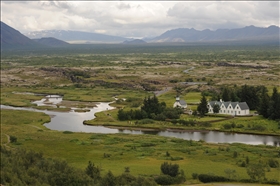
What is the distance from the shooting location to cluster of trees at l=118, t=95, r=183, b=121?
82250 mm

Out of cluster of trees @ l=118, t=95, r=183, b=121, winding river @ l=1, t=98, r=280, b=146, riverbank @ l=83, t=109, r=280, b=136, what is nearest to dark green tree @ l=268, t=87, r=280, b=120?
riverbank @ l=83, t=109, r=280, b=136

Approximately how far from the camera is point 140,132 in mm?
74250

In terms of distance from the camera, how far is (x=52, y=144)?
208 ft

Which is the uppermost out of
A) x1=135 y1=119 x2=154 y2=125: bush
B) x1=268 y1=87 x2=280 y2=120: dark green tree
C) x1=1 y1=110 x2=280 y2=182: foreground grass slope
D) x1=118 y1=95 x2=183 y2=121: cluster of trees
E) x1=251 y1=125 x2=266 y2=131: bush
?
x1=268 y1=87 x2=280 y2=120: dark green tree

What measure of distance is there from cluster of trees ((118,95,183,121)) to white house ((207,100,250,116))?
707 cm

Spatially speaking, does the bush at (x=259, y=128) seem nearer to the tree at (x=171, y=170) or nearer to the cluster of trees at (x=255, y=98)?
the cluster of trees at (x=255, y=98)

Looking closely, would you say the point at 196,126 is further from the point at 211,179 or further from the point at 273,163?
the point at 211,179

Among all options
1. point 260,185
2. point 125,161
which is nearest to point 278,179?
point 260,185

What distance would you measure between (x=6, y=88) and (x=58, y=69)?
152ft

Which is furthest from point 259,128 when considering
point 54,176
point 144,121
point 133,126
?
point 54,176

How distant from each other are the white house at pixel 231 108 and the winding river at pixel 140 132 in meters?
12.9

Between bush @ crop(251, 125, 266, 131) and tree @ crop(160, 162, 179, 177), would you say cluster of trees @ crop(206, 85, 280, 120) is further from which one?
tree @ crop(160, 162, 179, 177)

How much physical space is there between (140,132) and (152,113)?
11197 millimetres

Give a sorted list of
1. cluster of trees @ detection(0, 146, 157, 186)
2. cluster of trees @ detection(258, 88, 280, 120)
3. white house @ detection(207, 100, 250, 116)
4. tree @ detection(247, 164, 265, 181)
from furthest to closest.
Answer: white house @ detection(207, 100, 250, 116)
cluster of trees @ detection(258, 88, 280, 120)
tree @ detection(247, 164, 265, 181)
cluster of trees @ detection(0, 146, 157, 186)
